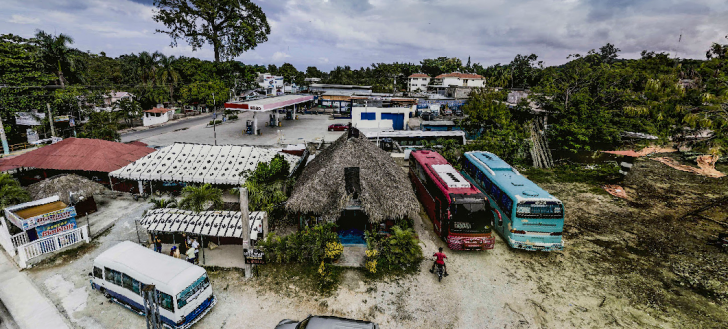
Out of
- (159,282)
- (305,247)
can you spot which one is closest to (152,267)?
(159,282)

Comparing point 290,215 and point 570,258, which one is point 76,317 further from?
point 570,258

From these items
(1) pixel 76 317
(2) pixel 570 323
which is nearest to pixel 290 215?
(1) pixel 76 317

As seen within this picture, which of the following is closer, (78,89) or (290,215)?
(290,215)

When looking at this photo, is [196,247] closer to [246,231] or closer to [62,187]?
[246,231]

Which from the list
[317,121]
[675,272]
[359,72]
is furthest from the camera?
[359,72]

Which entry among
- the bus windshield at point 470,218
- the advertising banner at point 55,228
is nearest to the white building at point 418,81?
the bus windshield at point 470,218

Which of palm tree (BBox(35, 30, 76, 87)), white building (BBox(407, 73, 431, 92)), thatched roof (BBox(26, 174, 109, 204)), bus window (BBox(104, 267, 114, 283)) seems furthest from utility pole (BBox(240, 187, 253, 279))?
white building (BBox(407, 73, 431, 92))
